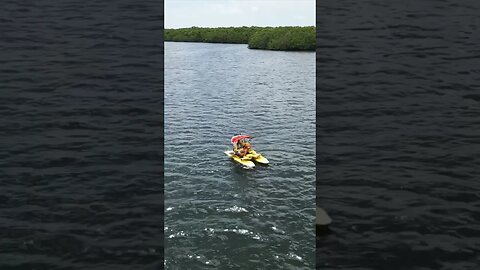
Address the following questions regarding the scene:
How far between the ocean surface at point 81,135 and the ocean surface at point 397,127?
465 cm

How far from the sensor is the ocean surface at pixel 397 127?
10922mm

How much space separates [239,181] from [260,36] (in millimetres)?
97753

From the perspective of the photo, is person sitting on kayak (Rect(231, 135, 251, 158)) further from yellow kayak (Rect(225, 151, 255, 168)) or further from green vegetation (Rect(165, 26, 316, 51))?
green vegetation (Rect(165, 26, 316, 51))

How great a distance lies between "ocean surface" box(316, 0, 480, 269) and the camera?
10922mm

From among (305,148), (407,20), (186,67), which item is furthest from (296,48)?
(407,20)

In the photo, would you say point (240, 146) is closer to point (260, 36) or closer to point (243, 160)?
point (243, 160)

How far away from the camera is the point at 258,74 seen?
79.1 metres

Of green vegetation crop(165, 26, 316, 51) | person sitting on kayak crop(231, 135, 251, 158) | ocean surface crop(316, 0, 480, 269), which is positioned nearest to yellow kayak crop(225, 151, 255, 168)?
person sitting on kayak crop(231, 135, 251, 158)

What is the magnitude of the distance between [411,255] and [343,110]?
13.7 feet

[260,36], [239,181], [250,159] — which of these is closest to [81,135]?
[239,181]

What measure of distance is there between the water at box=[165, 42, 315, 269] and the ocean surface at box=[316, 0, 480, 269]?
9921mm

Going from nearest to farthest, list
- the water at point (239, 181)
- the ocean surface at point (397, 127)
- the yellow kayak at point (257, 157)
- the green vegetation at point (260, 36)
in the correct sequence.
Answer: the ocean surface at point (397, 127) → the water at point (239, 181) → the yellow kayak at point (257, 157) → the green vegetation at point (260, 36)

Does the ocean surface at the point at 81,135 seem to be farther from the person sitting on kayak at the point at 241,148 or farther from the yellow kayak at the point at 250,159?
the person sitting on kayak at the point at 241,148

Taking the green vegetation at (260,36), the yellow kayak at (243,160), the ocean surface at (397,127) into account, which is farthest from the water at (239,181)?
the green vegetation at (260,36)
